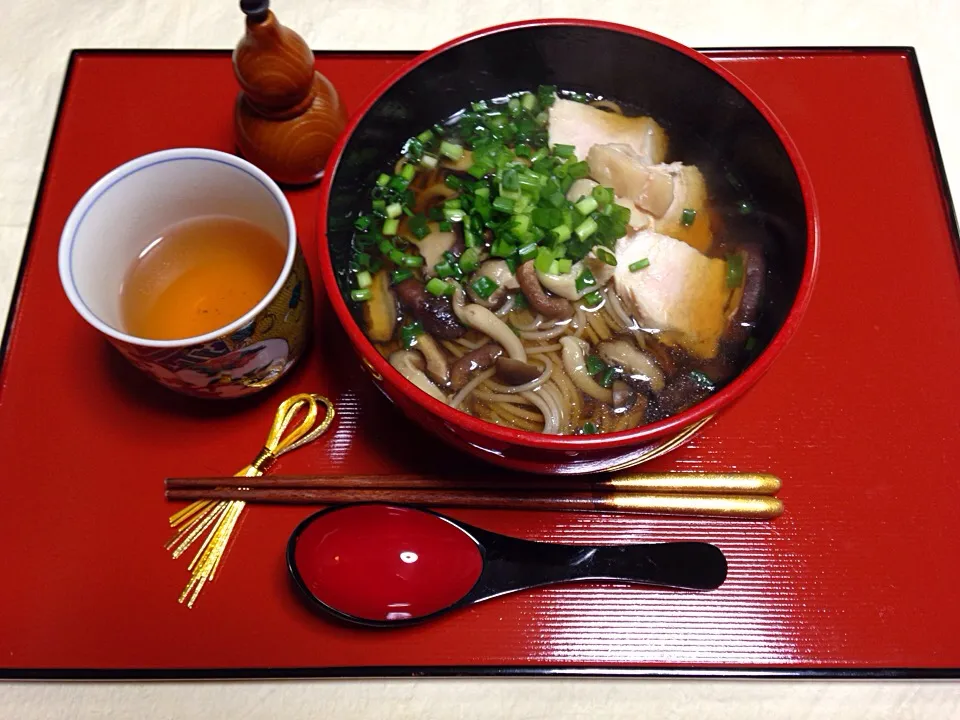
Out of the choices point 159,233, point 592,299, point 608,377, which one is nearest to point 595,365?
point 608,377

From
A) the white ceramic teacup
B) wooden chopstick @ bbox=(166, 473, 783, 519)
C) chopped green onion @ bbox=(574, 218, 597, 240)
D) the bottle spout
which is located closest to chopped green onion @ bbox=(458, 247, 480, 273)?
chopped green onion @ bbox=(574, 218, 597, 240)

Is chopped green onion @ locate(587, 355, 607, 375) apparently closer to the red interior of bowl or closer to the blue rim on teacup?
the red interior of bowl

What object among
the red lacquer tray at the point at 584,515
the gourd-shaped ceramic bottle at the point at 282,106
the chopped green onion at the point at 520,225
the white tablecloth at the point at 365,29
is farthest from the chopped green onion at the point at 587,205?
the white tablecloth at the point at 365,29

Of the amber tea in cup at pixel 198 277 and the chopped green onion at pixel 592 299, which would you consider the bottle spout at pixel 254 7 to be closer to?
the amber tea in cup at pixel 198 277

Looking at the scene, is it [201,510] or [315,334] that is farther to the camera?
[315,334]

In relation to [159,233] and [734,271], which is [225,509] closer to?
[159,233]

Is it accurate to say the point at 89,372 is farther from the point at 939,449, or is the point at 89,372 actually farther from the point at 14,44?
the point at 939,449

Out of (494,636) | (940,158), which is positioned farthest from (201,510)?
(940,158)
